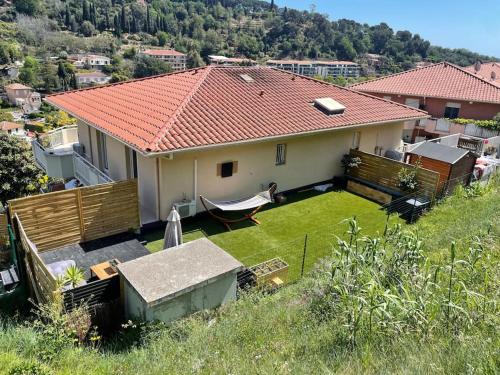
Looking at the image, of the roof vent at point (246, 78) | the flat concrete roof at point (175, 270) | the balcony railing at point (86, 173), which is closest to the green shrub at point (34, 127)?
the balcony railing at point (86, 173)

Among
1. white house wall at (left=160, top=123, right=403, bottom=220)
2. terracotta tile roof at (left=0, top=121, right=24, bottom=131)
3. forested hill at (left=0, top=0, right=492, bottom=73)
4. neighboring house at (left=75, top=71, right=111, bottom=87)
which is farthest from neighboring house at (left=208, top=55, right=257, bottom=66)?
terracotta tile roof at (left=0, top=121, right=24, bottom=131)

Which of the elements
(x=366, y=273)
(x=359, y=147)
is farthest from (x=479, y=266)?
(x=359, y=147)

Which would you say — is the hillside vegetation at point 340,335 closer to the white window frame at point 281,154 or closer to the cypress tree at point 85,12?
the white window frame at point 281,154

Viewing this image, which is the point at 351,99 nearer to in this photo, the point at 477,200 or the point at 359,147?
the point at 359,147

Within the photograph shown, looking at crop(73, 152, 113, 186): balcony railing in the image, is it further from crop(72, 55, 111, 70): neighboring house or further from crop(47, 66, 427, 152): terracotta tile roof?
crop(72, 55, 111, 70): neighboring house

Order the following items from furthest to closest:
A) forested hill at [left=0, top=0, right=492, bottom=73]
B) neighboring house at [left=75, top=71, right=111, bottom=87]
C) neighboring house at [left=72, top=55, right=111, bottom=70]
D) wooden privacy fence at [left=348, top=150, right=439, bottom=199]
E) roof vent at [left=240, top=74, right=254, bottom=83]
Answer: forested hill at [left=0, top=0, right=492, bottom=73] < neighboring house at [left=72, top=55, right=111, bottom=70] < neighboring house at [left=75, top=71, right=111, bottom=87] < roof vent at [left=240, top=74, right=254, bottom=83] < wooden privacy fence at [left=348, top=150, right=439, bottom=199]

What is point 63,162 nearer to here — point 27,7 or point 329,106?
point 329,106
